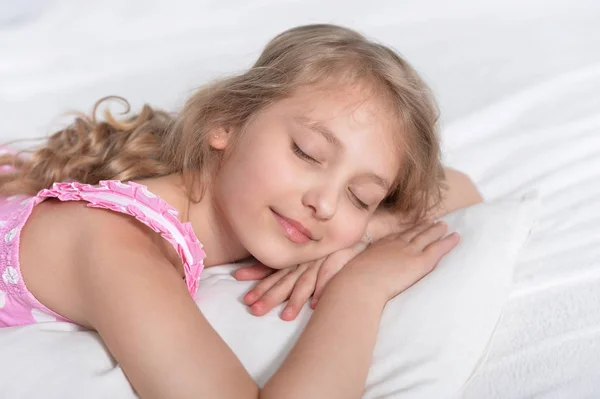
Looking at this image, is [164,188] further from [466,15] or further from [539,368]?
[466,15]

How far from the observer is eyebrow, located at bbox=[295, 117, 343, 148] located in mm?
1278

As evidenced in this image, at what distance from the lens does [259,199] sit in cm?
130

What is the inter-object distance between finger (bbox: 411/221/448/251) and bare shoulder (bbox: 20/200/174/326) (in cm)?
49

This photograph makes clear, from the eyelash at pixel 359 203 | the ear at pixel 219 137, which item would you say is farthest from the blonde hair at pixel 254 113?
the eyelash at pixel 359 203

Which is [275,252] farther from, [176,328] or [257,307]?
[176,328]

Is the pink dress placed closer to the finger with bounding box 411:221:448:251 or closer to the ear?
the ear

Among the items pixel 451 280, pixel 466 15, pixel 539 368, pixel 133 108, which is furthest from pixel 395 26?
pixel 539 368

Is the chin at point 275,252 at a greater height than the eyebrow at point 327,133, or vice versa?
Result: the eyebrow at point 327,133

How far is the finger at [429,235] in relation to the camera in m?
1.44

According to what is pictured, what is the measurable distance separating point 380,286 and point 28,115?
3.73ft

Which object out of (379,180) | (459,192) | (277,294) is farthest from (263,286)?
(459,192)

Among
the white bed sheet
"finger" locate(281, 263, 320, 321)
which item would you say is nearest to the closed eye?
"finger" locate(281, 263, 320, 321)

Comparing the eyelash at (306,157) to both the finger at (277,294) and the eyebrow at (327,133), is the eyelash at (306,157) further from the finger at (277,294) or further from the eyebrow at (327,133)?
the finger at (277,294)

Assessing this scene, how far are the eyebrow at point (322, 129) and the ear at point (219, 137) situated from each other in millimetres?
179
